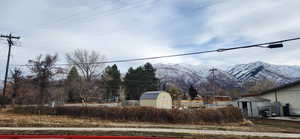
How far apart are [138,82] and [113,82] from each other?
7.37 m

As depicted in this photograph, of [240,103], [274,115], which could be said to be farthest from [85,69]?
[274,115]

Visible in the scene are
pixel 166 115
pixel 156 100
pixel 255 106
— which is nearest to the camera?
pixel 166 115

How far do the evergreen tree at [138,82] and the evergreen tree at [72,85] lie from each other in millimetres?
14657

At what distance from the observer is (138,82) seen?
59312 mm

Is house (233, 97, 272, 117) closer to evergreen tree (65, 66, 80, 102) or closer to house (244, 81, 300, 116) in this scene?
Answer: house (244, 81, 300, 116)

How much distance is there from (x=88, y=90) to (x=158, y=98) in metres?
19.7

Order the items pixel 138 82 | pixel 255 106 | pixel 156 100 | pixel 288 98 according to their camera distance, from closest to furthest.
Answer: pixel 156 100, pixel 288 98, pixel 255 106, pixel 138 82

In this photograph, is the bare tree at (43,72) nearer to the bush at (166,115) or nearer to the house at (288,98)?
the bush at (166,115)

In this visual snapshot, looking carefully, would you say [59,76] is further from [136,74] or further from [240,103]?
[240,103]

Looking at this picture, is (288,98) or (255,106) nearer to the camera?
(288,98)

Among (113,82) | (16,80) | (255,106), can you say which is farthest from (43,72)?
(255,106)

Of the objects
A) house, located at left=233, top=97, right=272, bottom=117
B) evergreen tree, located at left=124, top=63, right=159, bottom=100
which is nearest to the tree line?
evergreen tree, located at left=124, top=63, right=159, bottom=100

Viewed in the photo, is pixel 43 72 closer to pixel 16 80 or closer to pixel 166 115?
pixel 16 80

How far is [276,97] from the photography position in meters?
32.2
